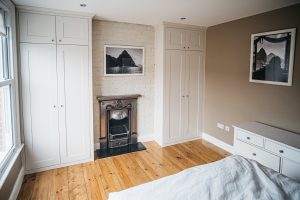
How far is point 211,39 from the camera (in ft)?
13.8

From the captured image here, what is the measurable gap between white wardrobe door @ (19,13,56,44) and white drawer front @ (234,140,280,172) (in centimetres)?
318

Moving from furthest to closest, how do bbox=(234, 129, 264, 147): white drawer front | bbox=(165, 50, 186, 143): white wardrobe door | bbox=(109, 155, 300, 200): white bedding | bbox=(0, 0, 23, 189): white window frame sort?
1. bbox=(165, 50, 186, 143): white wardrobe door
2. bbox=(234, 129, 264, 147): white drawer front
3. bbox=(0, 0, 23, 189): white window frame
4. bbox=(109, 155, 300, 200): white bedding

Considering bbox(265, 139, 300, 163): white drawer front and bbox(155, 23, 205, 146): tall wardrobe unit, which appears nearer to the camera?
bbox(265, 139, 300, 163): white drawer front

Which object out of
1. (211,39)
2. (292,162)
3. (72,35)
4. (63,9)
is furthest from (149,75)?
(292,162)

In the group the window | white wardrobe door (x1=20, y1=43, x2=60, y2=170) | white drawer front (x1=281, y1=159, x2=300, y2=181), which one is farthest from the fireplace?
white drawer front (x1=281, y1=159, x2=300, y2=181)

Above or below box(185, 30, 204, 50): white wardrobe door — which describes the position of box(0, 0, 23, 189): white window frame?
below

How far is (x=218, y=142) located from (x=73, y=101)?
2859mm

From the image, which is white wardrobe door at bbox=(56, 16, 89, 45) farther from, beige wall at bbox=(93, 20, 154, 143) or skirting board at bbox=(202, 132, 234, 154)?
skirting board at bbox=(202, 132, 234, 154)

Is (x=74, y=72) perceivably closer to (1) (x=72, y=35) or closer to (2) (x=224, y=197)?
(1) (x=72, y=35)

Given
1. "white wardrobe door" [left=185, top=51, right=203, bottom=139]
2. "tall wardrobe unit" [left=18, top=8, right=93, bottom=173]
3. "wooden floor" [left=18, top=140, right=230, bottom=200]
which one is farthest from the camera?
"white wardrobe door" [left=185, top=51, right=203, bottom=139]

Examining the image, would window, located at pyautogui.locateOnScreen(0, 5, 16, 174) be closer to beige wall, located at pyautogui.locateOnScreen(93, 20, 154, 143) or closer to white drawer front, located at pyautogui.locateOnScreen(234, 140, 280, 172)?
beige wall, located at pyautogui.locateOnScreen(93, 20, 154, 143)

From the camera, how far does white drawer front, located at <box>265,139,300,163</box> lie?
2434 millimetres

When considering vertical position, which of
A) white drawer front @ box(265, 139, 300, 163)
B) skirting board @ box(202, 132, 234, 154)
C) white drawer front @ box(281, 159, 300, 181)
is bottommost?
skirting board @ box(202, 132, 234, 154)

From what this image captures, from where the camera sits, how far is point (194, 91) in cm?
437
